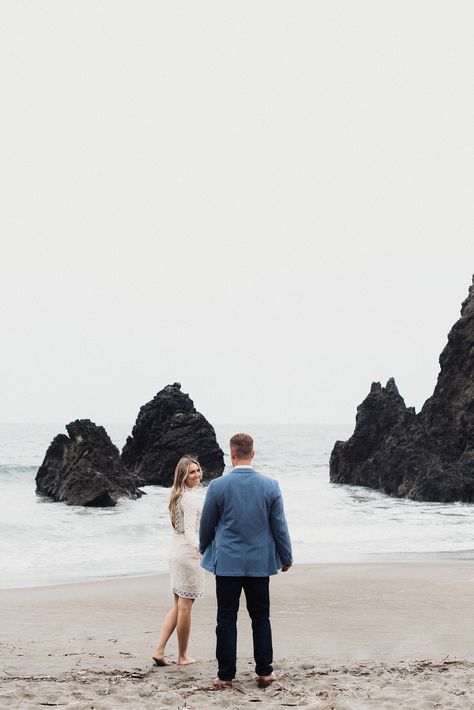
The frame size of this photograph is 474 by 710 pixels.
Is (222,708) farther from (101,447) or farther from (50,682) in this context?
(101,447)

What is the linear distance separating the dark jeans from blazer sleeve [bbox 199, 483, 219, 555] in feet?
1.06

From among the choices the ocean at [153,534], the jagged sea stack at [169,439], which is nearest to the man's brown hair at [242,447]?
the ocean at [153,534]

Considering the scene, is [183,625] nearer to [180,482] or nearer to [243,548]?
[180,482]

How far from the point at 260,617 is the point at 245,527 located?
0.75m

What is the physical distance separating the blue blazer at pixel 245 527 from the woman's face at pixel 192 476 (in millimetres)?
701

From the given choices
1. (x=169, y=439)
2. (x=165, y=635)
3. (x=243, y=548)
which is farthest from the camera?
(x=169, y=439)

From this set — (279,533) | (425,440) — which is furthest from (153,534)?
(425,440)

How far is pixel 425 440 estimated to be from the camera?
34.3 meters

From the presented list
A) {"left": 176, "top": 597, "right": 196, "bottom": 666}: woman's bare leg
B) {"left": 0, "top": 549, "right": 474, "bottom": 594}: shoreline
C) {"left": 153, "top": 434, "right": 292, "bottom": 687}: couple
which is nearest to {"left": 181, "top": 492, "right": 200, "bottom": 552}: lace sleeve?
{"left": 176, "top": 597, "right": 196, "bottom": 666}: woman's bare leg

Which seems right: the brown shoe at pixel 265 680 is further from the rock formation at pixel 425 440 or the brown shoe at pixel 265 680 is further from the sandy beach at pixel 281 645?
the rock formation at pixel 425 440

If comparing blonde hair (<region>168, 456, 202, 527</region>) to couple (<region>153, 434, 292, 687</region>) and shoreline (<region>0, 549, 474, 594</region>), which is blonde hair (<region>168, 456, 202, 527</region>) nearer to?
couple (<region>153, 434, 292, 687</region>)

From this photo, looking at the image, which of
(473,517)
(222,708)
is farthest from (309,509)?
(222,708)

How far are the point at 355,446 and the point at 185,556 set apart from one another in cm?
3499

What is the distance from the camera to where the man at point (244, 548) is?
5922 millimetres
